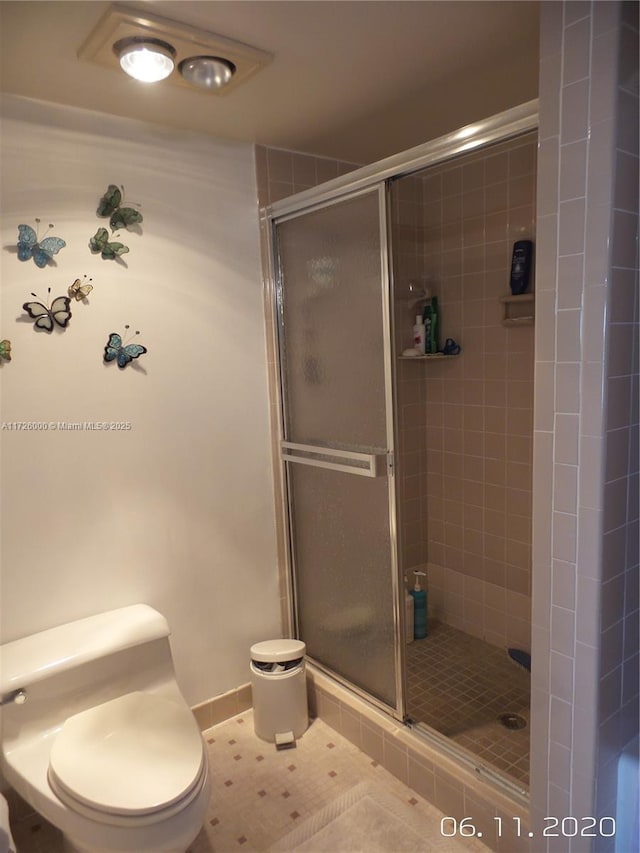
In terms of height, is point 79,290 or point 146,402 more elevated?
point 79,290

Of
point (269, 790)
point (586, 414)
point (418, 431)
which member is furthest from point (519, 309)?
point (269, 790)

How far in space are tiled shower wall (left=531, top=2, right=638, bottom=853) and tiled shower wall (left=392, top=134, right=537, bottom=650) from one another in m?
1.16

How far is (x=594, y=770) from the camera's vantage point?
141 centimetres

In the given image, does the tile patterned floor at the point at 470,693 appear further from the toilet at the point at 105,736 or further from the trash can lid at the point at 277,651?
the toilet at the point at 105,736

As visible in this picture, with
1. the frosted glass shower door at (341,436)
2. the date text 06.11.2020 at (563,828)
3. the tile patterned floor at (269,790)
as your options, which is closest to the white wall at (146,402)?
the frosted glass shower door at (341,436)

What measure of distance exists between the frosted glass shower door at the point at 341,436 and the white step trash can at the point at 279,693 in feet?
0.65

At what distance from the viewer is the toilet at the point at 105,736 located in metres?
1.43

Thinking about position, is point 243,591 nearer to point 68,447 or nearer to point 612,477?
point 68,447

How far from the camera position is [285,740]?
2.18 m

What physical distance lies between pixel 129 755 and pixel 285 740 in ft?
2.55

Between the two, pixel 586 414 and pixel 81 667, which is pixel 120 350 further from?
pixel 586 414

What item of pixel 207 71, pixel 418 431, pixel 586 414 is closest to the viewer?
pixel 586 414

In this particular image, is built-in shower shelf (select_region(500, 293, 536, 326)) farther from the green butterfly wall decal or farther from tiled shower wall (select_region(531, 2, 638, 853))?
the green butterfly wall decal

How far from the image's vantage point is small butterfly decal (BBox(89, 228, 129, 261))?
75.8 inches
